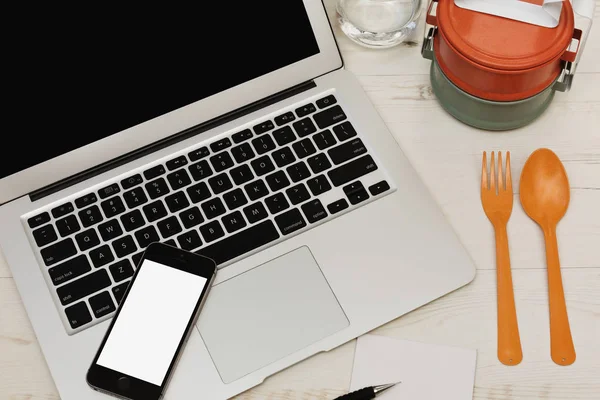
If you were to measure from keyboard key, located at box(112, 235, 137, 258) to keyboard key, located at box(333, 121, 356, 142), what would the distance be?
25 cm

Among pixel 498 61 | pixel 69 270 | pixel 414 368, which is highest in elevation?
pixel 498 61

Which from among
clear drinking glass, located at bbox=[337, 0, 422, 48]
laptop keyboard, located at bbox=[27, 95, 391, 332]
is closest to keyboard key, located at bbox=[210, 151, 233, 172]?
laptop keyboard, located at bbox=[27, 95, 391, 332]

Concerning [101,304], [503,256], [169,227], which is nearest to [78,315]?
[101,304]

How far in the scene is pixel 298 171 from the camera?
0.78 m

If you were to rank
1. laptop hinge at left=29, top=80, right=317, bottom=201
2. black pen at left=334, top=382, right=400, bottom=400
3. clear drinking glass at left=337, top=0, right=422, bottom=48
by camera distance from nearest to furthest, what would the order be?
black pen at left=334, top=382, right=400, bottom=400, laptop hinge at left=29, top=80, right=317, bottom=201, clear drinking glass at left=337, top=0, right=422, bottom=48

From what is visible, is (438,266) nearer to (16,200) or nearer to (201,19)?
(201,19)

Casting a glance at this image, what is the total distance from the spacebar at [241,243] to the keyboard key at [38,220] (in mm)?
172

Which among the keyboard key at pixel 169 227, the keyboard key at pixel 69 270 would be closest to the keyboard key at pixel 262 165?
the keyboard key at pixel 169 227

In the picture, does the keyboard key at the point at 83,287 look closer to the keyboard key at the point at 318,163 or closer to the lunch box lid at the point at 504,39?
the keyboard key at the point at 318,163

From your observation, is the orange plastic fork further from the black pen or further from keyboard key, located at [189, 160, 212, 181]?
keyboard key, located at [189, 160, 212, 181]

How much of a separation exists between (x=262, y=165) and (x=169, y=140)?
113mm

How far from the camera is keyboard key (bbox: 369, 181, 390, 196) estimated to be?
2.54 feet

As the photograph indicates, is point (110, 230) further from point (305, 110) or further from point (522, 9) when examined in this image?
point (522, 9)

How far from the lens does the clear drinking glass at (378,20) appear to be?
89 centimetres
